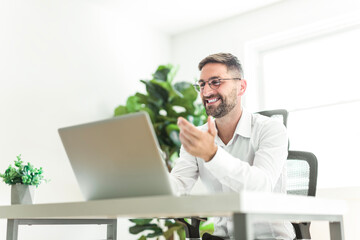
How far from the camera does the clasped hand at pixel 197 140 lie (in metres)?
1.26

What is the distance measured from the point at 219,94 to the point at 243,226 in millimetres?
1020

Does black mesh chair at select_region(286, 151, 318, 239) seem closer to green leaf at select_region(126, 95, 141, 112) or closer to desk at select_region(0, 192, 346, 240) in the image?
desk at select_region(0, 192, 346, 240)

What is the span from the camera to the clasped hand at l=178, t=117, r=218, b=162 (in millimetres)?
1261

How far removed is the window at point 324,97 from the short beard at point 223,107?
1.73m

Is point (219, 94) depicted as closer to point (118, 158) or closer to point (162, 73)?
point (118, 158)

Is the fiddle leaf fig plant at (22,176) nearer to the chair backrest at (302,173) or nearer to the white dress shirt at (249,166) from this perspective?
the white dress shirt at (249,166)

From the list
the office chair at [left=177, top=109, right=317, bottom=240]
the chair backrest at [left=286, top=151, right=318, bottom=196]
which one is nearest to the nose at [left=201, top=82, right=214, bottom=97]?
the office chair at [left=177, top=109, right=317, bottom=240]

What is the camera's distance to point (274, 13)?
12.6 ft

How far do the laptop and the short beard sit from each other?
0.82 m

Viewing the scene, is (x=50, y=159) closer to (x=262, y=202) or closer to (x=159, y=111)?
(x=159, y=111)

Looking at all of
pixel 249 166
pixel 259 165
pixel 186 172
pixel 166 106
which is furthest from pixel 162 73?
pixel 249 166

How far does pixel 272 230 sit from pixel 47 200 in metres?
2.00

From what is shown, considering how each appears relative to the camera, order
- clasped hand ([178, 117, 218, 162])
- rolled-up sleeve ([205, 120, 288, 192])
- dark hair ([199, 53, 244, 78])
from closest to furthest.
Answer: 1. clasped hand ([178, 117, 218, 162])
2. rolled-up sleeve ([205, 120, 288, 192])
3. dark hair ([199, 53, 244, 78])

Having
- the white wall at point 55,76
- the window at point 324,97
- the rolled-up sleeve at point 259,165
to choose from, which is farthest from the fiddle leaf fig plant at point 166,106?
the rolled-up sleeve at point 259,165
